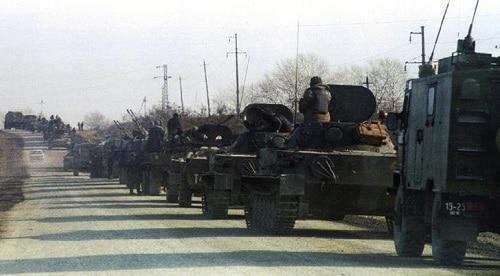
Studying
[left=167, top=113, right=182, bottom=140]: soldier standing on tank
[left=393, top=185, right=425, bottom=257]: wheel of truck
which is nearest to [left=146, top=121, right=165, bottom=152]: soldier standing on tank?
[left=167, top=113, right=182, bottom=140]: soldier standing on tank

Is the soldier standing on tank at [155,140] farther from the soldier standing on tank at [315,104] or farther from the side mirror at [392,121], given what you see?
the side mirror at [392,121]

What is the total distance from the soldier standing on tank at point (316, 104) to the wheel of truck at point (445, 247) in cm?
723

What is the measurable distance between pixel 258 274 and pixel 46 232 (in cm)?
864

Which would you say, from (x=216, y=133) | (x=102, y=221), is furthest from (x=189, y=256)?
(x=216, y=133)

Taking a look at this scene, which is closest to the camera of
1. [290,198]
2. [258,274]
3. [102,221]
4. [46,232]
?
[258,274]

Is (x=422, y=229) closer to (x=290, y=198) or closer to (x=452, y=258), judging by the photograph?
(x=452, y=258)

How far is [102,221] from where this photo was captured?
75.8ft

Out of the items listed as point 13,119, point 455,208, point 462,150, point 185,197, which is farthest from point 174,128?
point 13,119

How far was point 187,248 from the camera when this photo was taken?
52.7 ft

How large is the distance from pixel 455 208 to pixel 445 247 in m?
0.62

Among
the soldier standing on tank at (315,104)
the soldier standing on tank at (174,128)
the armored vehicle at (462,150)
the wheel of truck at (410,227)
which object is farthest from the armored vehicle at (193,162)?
the armored vehicle at (462,150)

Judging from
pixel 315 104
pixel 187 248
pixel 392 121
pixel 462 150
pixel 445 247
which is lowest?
pixel 187 248

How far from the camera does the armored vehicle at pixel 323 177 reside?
1858cm

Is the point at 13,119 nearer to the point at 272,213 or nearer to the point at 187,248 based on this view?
the point at 272,213
